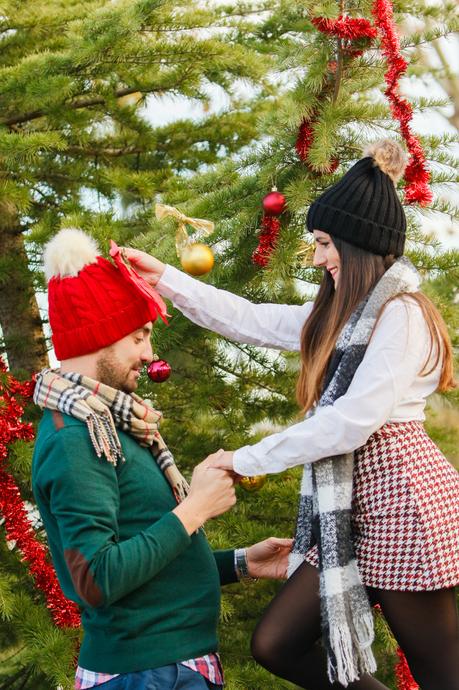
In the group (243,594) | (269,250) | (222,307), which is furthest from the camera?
(243,594)

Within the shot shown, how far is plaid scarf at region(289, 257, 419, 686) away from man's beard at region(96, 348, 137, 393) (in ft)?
1.71

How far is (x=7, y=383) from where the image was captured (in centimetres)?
285

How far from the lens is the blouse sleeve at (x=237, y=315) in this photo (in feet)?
8.22

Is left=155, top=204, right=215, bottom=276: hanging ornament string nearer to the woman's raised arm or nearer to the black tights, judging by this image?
the woman's raised arm

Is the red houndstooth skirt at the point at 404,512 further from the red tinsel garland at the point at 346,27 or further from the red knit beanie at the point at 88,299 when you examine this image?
the red tinsel garland at the point at 346,27

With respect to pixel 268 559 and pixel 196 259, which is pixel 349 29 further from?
pixel 268 559

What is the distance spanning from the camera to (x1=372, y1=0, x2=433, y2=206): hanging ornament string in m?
2.43

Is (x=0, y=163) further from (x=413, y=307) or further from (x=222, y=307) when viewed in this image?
(x=413, y=307)

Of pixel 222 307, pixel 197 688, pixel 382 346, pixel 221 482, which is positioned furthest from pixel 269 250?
pixel 197 688

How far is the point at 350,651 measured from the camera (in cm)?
202

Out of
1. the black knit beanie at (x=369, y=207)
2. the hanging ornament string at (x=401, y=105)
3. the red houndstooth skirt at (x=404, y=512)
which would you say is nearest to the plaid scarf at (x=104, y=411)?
the red houndstooth skirt at (x=404, y=512)

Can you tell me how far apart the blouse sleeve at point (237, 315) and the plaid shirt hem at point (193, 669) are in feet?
3.25

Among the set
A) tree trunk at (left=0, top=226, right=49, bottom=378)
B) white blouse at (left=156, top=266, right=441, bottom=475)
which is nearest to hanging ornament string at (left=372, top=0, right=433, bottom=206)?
white blouse at (left=156, top=266, right=441, bottom=475)

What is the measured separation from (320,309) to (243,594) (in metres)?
1.51
